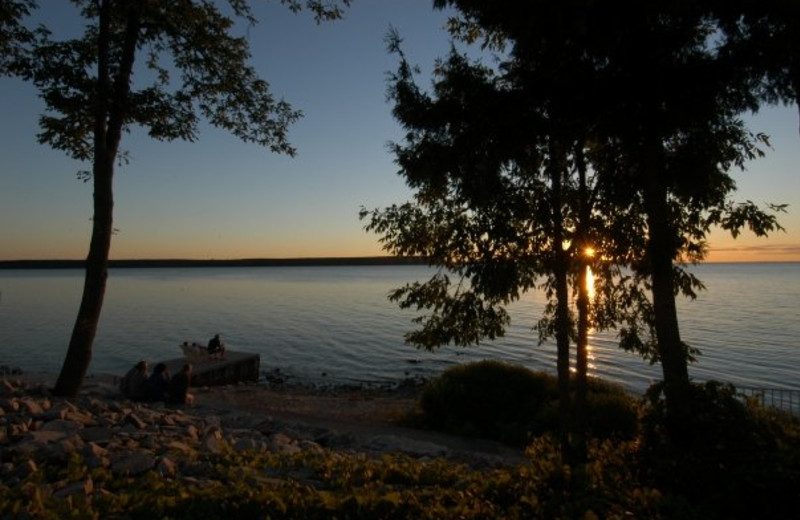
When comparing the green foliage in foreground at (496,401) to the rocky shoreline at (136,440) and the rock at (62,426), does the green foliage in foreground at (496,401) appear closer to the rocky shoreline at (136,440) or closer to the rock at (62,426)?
the rocky shoreline at (136,440)

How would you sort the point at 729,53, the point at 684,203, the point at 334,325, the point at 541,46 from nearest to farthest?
the point at 729,53 < the point at 541,46 < the point at 684,203 < the point at 334,325

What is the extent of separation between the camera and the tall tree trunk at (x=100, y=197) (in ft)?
44.3

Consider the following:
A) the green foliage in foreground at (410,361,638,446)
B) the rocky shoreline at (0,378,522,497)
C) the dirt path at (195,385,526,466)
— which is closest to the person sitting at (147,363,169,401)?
the rocky shoreline at (0,378,522,497)

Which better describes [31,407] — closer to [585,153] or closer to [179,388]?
[179,388]

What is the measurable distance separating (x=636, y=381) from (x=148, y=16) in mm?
29581

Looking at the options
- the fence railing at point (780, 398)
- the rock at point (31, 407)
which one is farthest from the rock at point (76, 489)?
the fence railing at point (780, 398)

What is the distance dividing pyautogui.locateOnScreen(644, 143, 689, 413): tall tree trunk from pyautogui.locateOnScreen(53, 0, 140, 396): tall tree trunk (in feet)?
38.8

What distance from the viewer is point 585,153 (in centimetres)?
1068

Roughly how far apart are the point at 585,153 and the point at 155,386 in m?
13.5

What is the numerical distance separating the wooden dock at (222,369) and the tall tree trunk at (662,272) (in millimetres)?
23713

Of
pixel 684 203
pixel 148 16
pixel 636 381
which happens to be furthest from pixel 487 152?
pixel 636 381

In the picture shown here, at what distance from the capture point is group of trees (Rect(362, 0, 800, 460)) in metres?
8.39

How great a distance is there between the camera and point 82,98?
13734 millimetres

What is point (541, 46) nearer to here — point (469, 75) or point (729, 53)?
point (469, 75)
